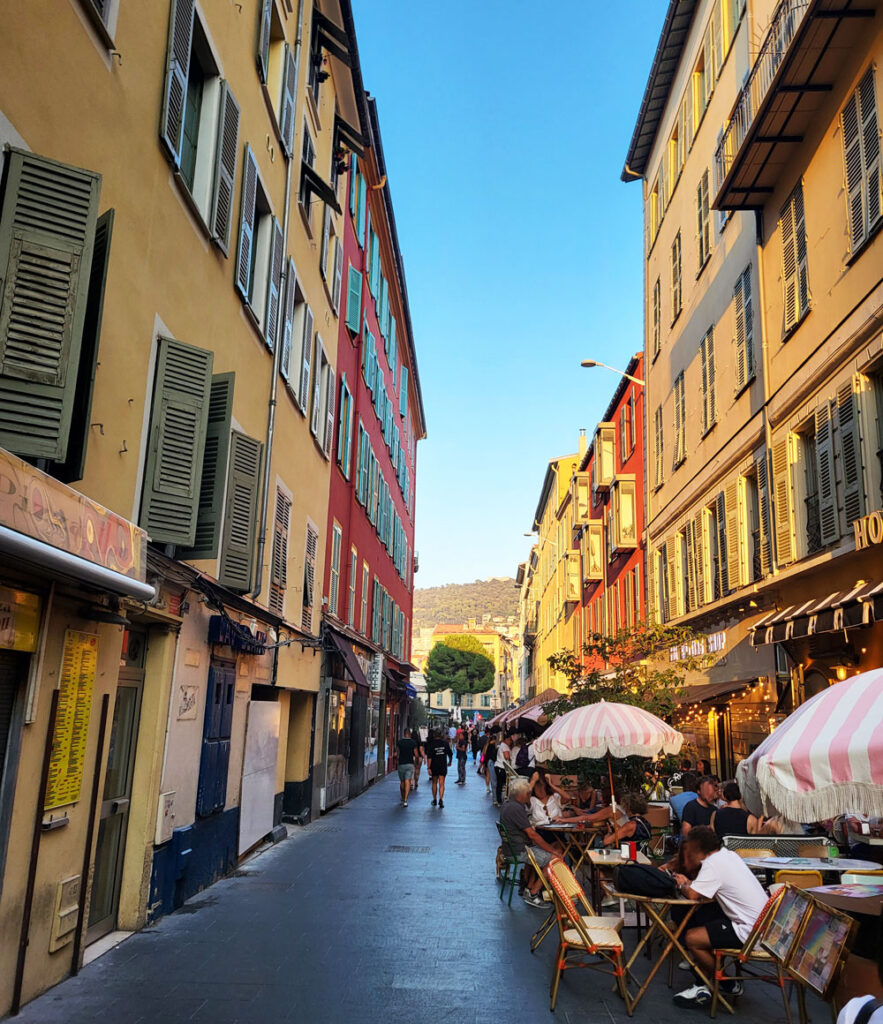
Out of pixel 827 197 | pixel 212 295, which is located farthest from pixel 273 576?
pixel 827 197

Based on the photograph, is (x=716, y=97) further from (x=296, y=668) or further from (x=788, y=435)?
(x=296, y=668)

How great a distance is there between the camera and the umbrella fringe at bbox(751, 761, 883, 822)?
4.68 m

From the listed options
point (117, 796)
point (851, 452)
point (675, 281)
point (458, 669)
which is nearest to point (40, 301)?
point (117, 796)

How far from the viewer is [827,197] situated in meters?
12.4

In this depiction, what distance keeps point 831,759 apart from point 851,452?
7.49m

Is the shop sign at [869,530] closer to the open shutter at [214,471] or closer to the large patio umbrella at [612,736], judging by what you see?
the large patio umbrella at [612,736]

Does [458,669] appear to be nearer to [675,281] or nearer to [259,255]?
[675,281]

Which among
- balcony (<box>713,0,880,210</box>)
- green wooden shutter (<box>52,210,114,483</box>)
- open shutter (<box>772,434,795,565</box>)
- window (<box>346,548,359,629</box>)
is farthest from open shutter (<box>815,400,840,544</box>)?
window (<box>346,548,359,629</box>)

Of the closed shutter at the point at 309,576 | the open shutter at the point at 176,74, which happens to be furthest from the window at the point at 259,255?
the closed shutter at the point at 309,576

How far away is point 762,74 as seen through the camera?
14312 mm

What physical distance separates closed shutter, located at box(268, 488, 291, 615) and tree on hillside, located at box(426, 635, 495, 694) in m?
94.6

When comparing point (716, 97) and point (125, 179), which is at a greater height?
point (716, 97)

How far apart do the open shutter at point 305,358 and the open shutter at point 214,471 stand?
6.30 meters

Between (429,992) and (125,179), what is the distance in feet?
21.9
